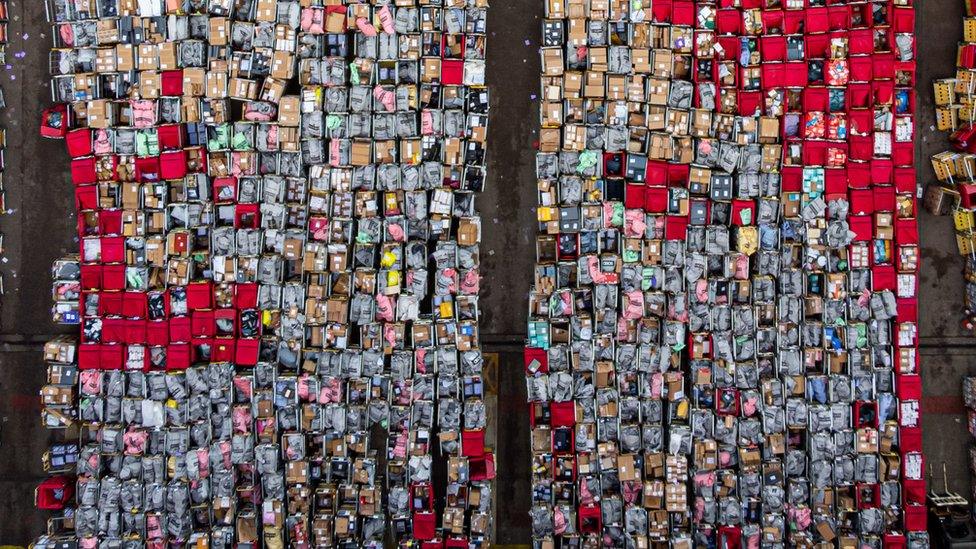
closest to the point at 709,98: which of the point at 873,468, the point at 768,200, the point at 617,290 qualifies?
the point at 768,200

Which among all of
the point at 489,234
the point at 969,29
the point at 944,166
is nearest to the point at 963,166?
the point at 944,166

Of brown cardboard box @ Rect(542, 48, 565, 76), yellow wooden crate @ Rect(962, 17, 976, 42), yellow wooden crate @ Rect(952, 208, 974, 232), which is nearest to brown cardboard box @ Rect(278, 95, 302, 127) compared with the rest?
brown cardboard box @ Rect(542, 48, 565, 76)

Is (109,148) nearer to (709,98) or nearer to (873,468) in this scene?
(709,98)

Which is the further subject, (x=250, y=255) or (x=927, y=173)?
(x=927, y=173)

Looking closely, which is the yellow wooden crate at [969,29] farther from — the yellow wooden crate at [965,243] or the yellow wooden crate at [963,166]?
the yellow wooden crate at [965,243]

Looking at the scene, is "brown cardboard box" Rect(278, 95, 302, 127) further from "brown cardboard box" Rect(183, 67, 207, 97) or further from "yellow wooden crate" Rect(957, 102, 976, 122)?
"yellow wooden crate" Rect(957, 102, 976, 122)

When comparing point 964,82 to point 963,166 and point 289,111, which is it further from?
point 289,111

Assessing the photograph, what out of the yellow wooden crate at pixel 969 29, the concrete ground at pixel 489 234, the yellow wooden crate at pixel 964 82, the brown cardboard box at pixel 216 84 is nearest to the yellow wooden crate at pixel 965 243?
the concrete ground at pixel 489 234
